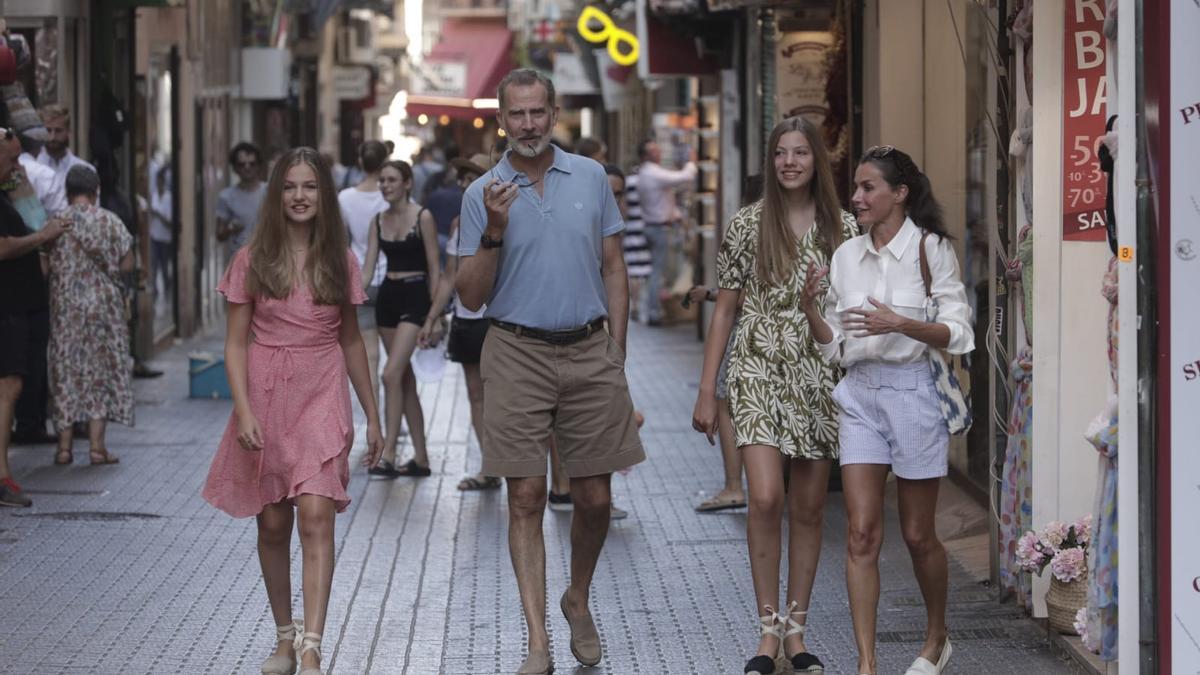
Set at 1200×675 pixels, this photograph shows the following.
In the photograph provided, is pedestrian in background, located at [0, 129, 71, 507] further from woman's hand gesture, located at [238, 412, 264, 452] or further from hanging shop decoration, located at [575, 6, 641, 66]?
hanging shop decoration, located at [575, 6, 641, 66]

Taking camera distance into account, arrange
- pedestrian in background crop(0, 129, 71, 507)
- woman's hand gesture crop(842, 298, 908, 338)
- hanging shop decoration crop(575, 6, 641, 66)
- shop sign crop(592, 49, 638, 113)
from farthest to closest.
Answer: shop sign crop(592, 49, 638, 113) → hanging shop decoration crop(575, 6, 641, 66) → pedestrian in background crop(0, 129, 71, 507) → woman's hand gesture crop(842, 298, 908, 338)

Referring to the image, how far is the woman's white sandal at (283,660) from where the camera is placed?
6.75 meters

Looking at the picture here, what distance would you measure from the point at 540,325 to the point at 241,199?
11328 mm

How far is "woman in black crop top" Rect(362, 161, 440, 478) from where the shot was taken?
11844 mm

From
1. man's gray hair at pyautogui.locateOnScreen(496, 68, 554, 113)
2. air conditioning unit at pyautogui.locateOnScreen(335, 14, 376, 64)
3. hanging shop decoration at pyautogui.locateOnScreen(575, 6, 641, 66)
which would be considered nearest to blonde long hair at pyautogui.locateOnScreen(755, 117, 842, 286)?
man's gray hair at pyautogui.locateOnScreen(496, 68, 554, 113)

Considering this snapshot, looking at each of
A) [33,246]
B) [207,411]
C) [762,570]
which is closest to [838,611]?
[762,570]

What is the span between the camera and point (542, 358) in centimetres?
686

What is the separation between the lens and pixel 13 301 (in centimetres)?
1109

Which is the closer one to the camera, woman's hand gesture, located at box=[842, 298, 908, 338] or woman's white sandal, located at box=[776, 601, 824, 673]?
woman's hand gesture, located at box=[842, 298, 908, 338]

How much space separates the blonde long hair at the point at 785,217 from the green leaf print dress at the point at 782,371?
0.03 metres

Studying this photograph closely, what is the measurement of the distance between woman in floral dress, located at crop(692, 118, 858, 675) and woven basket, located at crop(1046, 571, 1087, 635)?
2.90 feet

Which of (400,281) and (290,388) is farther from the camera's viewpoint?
(400,281)

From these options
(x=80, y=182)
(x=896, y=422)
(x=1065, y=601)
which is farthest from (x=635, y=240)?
(x=896, y=422)

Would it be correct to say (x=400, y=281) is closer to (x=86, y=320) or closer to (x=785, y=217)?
(x=86, y=320)
